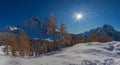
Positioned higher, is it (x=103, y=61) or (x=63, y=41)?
(x=63, y=41)

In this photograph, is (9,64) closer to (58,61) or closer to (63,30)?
(58,61)

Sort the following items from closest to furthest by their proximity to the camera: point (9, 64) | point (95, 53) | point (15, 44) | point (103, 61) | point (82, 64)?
point (9, 64) → point (82, 64) → point (103, 61) → point (95, 53) → point (15, 44)

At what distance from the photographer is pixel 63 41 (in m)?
87.7

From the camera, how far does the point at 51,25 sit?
94.9m

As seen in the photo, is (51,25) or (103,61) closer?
(103,61)

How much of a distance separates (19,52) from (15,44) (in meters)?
5.00

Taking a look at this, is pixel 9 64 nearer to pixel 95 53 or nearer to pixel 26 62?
pixel 26 62

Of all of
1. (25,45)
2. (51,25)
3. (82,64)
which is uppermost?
(51,25)

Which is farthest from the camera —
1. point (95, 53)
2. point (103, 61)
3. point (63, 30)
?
point (63, 30)

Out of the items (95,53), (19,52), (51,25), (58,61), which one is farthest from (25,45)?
(58,61)

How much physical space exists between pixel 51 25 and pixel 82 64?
67.1m

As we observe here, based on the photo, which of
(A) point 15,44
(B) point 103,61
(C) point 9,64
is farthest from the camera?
(A) point 15,44

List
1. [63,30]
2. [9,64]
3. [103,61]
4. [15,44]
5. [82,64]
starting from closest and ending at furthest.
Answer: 1. [9,64]
2. [82,64]
3. [103,61]
4. [63,30]
5. [15,44]

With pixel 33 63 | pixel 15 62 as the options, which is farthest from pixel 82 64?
pixel 15 62
